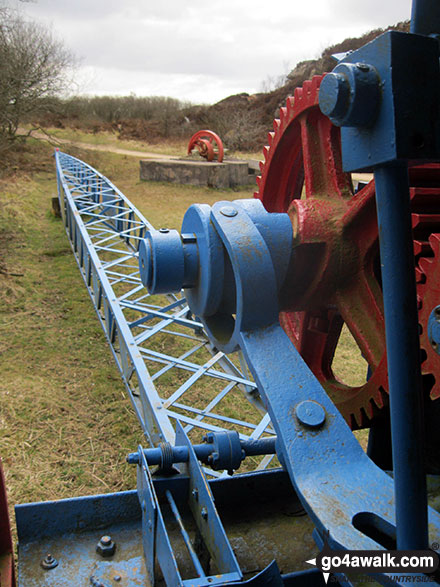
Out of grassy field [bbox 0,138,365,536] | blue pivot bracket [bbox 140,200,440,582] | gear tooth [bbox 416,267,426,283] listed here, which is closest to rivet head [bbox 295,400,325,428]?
blue pivot bracket [bbox 140,200,440,582]

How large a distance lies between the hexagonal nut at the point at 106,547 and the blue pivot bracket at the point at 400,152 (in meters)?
0.85

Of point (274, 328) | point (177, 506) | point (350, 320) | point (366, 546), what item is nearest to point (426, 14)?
point (274, 328)

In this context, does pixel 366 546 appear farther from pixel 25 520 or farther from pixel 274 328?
pixel 25 520

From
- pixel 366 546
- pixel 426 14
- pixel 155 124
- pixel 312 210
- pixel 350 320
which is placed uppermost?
pixel 155 124

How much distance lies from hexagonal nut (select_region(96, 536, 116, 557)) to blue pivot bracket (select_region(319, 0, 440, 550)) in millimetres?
855

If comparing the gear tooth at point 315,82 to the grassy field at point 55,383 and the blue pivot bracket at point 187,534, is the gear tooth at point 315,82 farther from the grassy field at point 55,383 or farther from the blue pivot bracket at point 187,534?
the grassy field at point 55,383

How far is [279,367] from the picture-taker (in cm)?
121

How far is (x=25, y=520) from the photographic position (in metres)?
1.32

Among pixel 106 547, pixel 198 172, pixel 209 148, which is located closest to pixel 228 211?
pixel 106 547

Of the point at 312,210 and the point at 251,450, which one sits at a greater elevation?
the point at 312,210

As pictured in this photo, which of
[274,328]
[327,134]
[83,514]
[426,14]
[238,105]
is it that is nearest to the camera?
[426,14]

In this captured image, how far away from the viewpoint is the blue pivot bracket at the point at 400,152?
0.66 meters

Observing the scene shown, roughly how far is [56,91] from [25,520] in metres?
17.9

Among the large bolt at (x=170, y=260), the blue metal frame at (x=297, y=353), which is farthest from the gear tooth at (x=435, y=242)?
the large bolt at (x=170, y=260)
